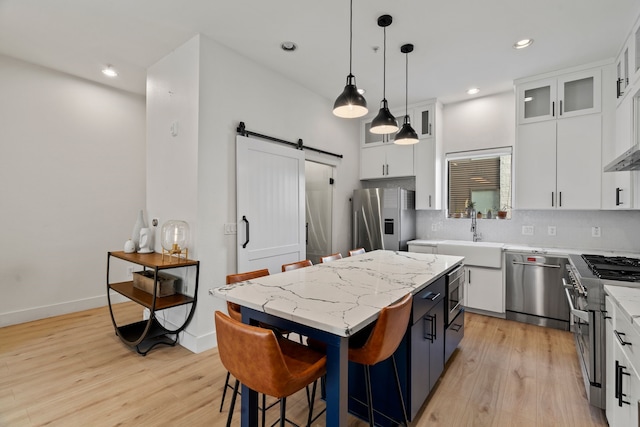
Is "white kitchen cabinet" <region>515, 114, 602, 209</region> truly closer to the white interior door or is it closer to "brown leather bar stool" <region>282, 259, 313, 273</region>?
the white interior door

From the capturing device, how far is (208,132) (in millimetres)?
2861

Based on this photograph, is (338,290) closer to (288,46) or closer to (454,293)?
(454,293)

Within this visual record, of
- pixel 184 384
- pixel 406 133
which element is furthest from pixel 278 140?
pixel 184 384

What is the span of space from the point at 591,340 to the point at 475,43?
269cm

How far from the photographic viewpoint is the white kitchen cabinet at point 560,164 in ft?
10.7

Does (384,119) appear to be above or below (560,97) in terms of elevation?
below

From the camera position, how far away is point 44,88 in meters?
3.54

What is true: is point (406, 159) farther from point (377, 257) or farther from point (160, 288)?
point (160, 288)

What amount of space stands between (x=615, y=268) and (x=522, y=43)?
7.20 feet

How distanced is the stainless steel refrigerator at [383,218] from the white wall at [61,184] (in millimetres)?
3282

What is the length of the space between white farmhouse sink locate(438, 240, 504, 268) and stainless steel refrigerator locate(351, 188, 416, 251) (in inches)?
25.0

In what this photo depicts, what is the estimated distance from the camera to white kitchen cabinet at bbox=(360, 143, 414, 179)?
181 inches

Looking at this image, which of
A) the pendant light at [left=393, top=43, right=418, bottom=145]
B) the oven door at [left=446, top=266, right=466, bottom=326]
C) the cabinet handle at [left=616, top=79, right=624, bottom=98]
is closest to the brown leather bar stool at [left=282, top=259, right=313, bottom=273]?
the oven door at [left=446, top=266, right=466, bottom=326]

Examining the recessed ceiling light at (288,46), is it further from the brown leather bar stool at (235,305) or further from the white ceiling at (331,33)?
the brown leather bar stool at (235,305)
